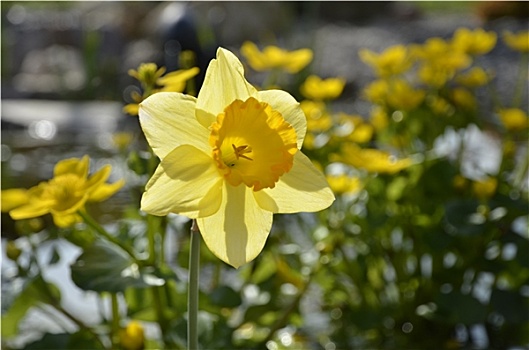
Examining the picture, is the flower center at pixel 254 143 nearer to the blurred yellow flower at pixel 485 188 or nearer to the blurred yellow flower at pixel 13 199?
the blurred yellow flower at pixel 13 199

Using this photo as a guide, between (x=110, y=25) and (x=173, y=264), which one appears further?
(x=110, y=25)

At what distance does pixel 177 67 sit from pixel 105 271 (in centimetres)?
283

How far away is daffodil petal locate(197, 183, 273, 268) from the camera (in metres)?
0.72

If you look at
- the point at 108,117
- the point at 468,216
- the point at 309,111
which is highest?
the point at 309,111

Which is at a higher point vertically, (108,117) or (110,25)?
(108,117)

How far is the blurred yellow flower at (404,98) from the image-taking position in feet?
5.95

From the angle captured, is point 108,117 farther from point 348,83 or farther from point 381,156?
point 381,156

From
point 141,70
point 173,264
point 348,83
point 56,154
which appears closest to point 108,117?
point 56,154

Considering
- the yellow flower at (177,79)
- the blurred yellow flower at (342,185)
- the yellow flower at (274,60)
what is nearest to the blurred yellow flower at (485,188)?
the blurred yellow flower at (342,185)

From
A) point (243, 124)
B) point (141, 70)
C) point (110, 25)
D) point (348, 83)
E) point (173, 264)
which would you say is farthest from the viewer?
point (110, 25)

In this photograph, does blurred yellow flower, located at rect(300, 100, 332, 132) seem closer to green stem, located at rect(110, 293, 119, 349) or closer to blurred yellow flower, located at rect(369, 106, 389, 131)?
blurred yellow flower, located at rect(369, 106, 389, 131)

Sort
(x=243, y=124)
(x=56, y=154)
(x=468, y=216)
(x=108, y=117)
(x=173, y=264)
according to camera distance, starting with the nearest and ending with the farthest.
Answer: (x=243, y=124), (x=468, y=216), (x=173, y=264), (x=56, y=154), (x=108, y=117)

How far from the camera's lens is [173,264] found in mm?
1999

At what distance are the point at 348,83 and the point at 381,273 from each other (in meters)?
4.34
